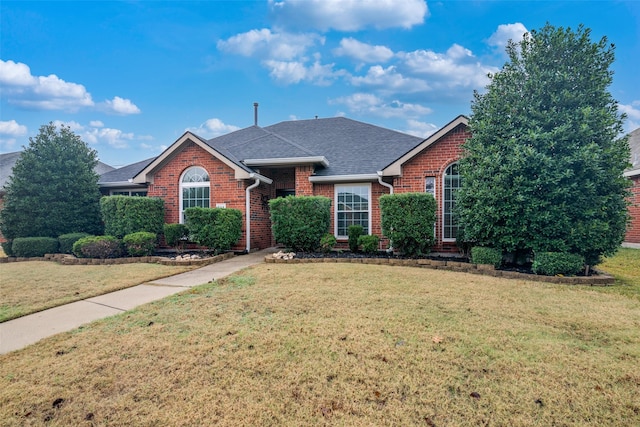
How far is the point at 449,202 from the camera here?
34.4 feet

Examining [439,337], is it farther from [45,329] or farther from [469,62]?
[469,62]

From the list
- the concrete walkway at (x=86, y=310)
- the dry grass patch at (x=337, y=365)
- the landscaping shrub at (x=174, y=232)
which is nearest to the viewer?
the dry grass patch at (x=337, y=365)

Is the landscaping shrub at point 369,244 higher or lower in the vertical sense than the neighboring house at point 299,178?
lower

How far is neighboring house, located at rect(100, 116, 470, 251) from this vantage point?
10508mm

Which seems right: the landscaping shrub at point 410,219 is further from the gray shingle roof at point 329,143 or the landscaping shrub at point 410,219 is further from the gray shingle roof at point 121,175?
the gray shingle roof at point 121,175

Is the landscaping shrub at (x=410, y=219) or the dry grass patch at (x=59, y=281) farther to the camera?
the landscaping shrub at (x=410, y=219)

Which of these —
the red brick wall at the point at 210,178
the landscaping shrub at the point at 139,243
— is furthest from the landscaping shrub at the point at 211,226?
the landscaping shrub at the point at 139,243

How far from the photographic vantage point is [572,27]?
7.44 metres

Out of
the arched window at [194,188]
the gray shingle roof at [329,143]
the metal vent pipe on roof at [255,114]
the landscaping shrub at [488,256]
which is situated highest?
the metal vent pipe on roof at [255,114]

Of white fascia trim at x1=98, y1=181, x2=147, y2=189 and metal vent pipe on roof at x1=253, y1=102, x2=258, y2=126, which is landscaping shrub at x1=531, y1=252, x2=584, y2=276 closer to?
white fascia trim at x1=98, y1=181, x2=147, y2=189

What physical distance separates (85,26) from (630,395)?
49.5ft

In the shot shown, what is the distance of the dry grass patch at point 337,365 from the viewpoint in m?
2.39

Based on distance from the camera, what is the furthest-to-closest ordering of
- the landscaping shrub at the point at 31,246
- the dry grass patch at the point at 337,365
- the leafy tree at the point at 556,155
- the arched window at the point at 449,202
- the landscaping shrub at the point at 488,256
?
the landscaping shrub at the point at 31,246 → the arched window at the point at 449,202 → the landscaping shrub at the point at 488,256 → the leafy tree at the point at 556,155 → the dry grass patch at the point at 337,365

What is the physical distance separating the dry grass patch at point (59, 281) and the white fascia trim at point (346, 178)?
5.52 metres
